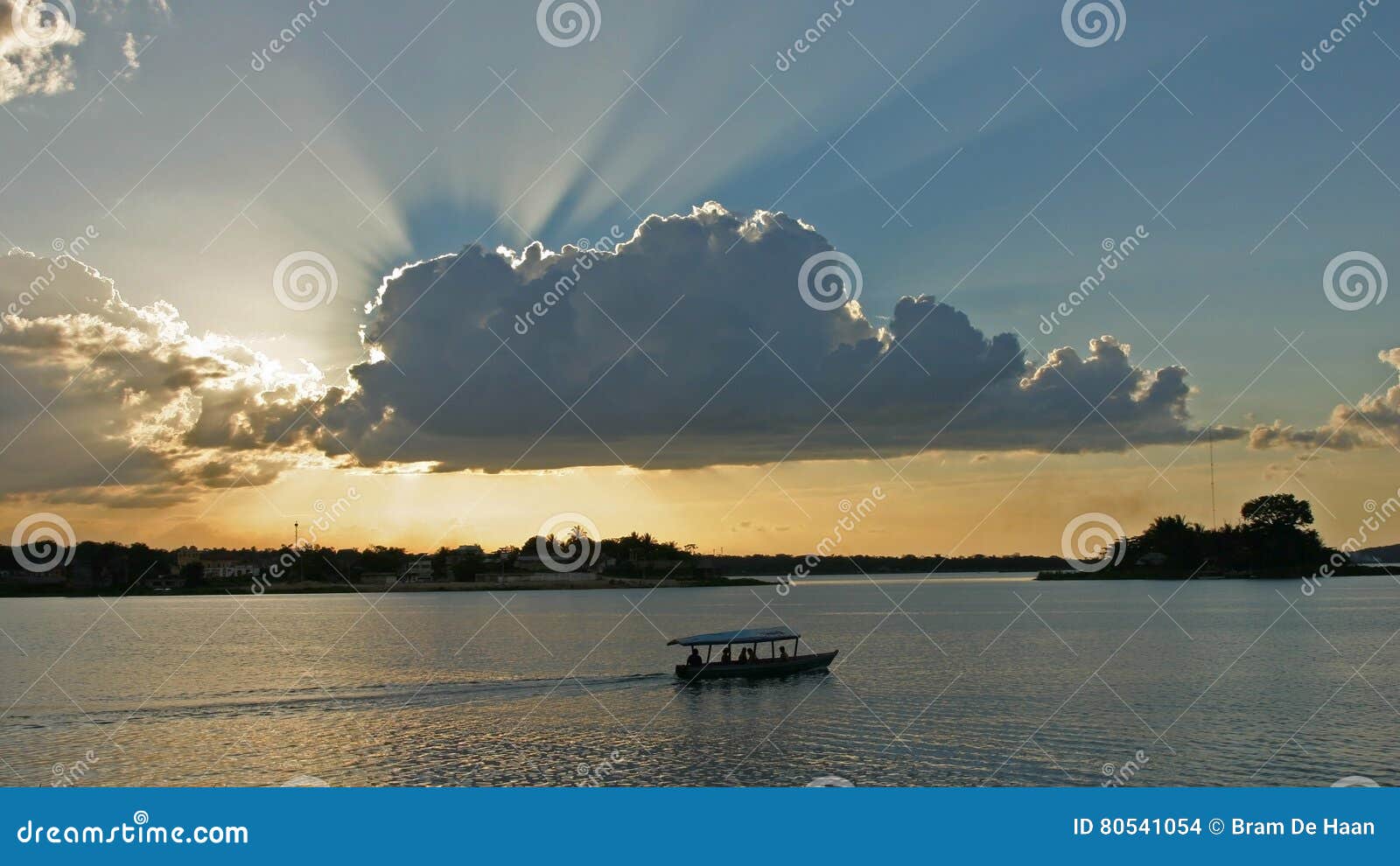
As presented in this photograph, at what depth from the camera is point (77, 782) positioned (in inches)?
1705

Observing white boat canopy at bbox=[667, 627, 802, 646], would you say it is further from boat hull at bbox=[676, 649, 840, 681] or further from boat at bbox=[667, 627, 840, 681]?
boat hull at bbox=[676, 649, 840, 681]

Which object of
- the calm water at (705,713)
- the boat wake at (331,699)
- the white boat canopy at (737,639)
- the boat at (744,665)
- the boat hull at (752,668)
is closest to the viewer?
the calm water at (705,713)

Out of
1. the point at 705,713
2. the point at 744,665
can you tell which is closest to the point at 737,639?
the point at 744,665

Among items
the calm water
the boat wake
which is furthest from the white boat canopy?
the boat wake

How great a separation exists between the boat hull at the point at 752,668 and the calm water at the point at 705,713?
98 cm

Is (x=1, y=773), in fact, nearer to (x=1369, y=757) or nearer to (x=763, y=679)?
(x=763, y=679)

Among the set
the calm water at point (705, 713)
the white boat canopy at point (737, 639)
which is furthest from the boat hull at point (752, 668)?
the white boat canopy at point (737, 639)

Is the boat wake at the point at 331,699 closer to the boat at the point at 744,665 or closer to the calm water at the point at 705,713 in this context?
the calm water at the point at 705,713

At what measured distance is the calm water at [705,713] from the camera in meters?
44.3

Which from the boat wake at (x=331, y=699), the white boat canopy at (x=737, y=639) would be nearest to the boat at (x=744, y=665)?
the white boat canopy at (x=737, y=639)

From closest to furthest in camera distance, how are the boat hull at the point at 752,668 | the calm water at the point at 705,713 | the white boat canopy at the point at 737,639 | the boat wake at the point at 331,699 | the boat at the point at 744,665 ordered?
the calm water at the point at 705,713 < the boat wake at the point at 331,699 < the boat hull at the point at 752,668 < the boat at the point at 744,665 < the white boat canopy at the point at 737,639

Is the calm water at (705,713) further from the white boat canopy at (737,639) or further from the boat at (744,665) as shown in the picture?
the white boat canopy at (737,639)

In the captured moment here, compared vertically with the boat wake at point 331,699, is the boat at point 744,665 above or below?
above

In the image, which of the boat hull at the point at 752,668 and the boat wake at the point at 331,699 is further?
the boat hull at the point at 752,668
